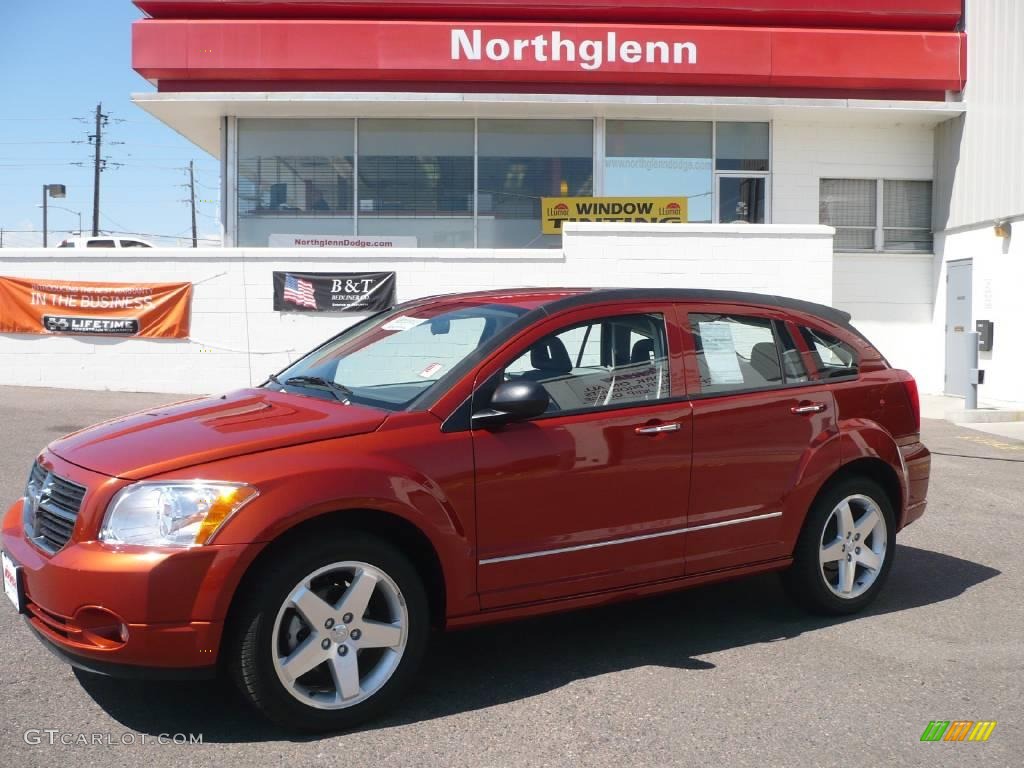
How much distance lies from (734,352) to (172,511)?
9.22 feet

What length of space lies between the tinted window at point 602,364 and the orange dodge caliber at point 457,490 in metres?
0.01

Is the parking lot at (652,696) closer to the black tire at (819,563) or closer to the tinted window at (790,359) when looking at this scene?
the black tire at (819,563)

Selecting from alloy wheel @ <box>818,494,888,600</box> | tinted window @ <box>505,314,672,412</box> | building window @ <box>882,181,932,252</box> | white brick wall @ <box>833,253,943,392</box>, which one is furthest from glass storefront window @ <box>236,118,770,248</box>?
tinted window @ <box>505,314,672,412</box>

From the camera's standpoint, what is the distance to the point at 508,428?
4.35 m

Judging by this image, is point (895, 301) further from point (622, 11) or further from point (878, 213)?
point (622, 11)

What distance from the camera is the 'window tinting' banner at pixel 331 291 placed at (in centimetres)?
1594

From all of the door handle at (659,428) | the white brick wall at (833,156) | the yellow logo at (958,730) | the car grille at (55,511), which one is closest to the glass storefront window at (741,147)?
the white brick wall at (833,156)

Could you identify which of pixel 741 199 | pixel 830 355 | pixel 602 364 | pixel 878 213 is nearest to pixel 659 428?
pixel 602 364

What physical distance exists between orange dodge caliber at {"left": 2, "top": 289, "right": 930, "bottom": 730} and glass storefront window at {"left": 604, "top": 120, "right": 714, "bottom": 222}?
42.7ft

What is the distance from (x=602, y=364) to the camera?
4.86 metres

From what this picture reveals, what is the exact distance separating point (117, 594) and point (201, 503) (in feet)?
1.33

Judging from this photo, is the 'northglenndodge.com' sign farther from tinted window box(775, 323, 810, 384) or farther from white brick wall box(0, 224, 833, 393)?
tinted window box(775, 323, 810, 384)

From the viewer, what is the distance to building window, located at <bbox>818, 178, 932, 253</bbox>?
19.1 metres

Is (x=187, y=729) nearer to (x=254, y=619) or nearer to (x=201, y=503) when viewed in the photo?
(x=254, y=619)
